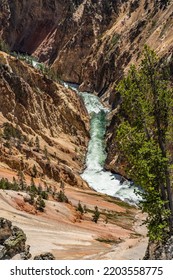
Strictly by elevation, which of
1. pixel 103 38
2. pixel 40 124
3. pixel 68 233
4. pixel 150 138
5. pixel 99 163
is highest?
pixel 103 38

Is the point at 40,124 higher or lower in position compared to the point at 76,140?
higher

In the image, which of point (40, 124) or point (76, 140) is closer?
point (40, 124)

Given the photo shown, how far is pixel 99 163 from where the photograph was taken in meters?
110

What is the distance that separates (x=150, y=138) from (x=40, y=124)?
279 ft

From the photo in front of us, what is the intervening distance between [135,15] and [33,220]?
395 feet

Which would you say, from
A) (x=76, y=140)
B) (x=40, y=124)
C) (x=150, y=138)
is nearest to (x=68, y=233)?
(x=150, y=138)

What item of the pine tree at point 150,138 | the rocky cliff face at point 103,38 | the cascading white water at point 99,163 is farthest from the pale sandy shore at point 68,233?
the rocky cliff face at point 103,38

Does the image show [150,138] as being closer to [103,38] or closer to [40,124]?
[40,124]

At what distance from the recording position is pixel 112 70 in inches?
5605

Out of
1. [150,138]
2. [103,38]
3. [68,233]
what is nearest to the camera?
[150,138]

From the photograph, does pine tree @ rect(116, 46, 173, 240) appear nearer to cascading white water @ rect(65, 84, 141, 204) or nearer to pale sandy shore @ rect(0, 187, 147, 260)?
pale sandy shore @ rect(0, 187, 147, 260)

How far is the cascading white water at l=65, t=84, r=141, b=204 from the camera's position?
3730 inches

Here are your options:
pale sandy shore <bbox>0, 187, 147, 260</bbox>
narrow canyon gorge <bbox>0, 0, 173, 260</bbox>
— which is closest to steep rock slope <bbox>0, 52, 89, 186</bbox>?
narrow canyon gorge <bbox>0, 0, 173, 260</bbox>
